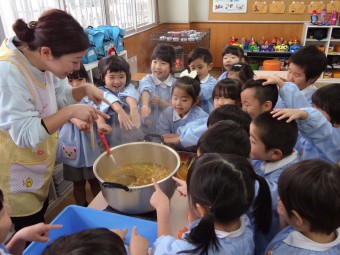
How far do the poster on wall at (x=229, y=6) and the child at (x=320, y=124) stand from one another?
3656mm

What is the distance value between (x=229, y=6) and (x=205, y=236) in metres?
4.60

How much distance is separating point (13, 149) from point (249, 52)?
408cm

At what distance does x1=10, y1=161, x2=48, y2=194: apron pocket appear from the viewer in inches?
40.6

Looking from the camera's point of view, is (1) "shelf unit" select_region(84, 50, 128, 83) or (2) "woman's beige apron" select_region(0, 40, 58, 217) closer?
(2) "woman's beige apron" select_region(0, 40, 58, 217)

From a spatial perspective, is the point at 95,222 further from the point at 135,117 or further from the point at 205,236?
the point at 135,117

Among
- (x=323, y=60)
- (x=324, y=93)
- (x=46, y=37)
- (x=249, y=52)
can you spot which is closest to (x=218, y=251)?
(x=46, y=37)

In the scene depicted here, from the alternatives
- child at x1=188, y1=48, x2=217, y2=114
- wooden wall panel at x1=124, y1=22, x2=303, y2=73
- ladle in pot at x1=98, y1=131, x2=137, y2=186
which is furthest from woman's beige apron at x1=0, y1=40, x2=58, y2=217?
wooden wall panel at x1=124, y1=22, x2=303, y2=73

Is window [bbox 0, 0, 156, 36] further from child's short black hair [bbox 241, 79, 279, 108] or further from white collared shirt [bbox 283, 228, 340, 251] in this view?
white collared shirt [bbox 283, 228, 340, 251]

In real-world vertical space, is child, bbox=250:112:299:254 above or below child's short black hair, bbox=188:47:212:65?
below

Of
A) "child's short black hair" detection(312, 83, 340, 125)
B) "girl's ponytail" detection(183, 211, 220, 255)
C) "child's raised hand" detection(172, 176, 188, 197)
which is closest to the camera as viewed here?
"girl's ponytail" detection(183, 211, 220, 255)

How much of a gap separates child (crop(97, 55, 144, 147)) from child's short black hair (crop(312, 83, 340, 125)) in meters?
0.87

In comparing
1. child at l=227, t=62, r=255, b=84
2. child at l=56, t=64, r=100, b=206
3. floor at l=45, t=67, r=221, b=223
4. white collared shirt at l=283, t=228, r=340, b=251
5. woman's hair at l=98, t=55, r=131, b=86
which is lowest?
floor at l=45, t=67, r=221, b=223

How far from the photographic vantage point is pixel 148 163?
1.14m

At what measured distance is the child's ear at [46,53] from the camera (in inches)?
34.3
